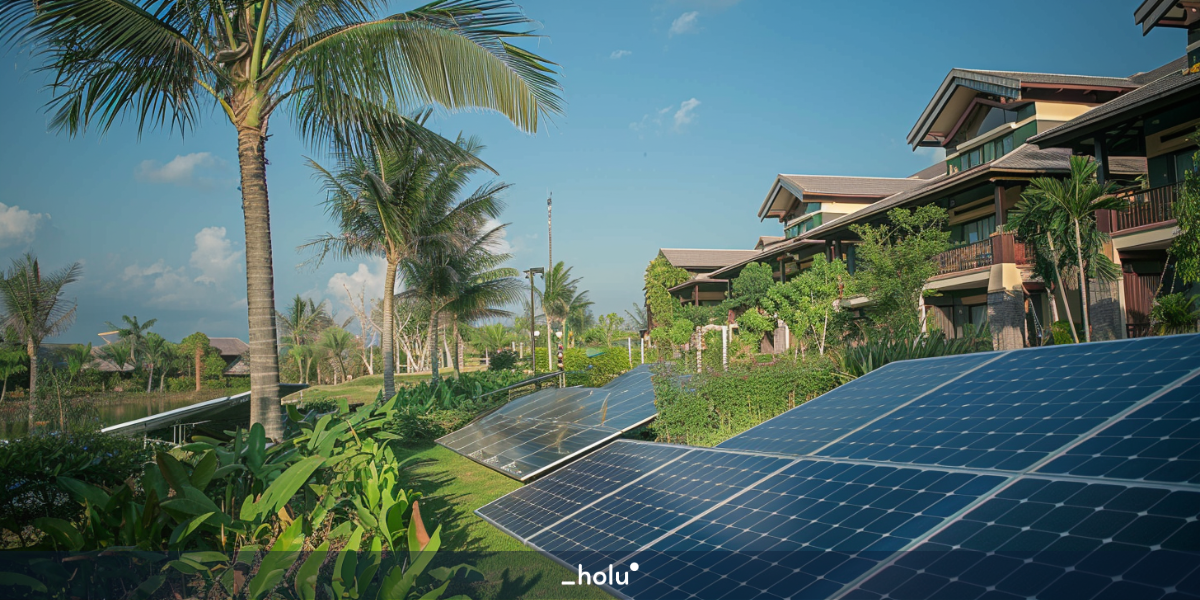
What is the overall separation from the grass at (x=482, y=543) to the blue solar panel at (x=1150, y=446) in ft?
11.4

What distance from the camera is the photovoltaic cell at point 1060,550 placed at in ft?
7.62

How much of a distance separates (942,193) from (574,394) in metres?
16.6

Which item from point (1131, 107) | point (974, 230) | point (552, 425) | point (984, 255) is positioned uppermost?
point (1131, 107)

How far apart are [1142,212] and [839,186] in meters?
18.8

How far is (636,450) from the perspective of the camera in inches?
299

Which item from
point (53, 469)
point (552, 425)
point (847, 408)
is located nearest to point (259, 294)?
point (53, 469)

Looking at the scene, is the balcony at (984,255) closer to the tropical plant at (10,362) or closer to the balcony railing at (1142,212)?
the balcony railing at (1142,212)

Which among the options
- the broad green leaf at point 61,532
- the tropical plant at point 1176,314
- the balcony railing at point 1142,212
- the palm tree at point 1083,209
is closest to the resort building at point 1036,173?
the balcony railing at point 1142,212

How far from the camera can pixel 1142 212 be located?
1638cm

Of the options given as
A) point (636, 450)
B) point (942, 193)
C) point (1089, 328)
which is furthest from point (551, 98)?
point (942, 193)

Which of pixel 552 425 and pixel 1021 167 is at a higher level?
pixel 1021 167

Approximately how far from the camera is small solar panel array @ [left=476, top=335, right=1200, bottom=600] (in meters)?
2.63

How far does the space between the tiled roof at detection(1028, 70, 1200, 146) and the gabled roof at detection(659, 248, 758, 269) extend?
107ft

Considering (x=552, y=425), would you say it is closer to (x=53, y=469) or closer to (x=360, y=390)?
(x=53, y=469)
